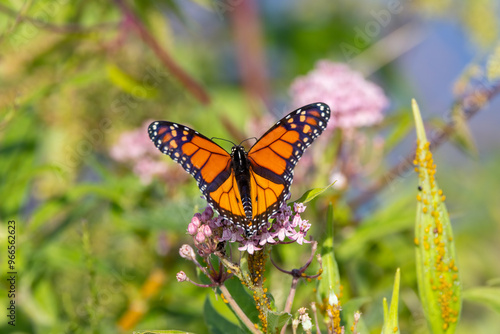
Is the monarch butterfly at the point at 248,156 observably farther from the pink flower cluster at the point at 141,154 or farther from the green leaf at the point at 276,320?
the pink flower cluster at the point at 141,154

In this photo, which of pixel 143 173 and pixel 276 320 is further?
pixel 143 173

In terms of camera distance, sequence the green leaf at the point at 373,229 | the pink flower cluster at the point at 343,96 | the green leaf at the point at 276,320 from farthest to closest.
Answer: the pink flower cluster at the point at 343,96, the green leaf at the point at 373,229, the green leaf at the point at 276,320

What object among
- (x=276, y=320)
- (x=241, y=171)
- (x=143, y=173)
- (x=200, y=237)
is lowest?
(x=276, y=320)

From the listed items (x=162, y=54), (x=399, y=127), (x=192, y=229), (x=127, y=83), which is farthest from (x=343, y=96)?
(x=192, y=229)

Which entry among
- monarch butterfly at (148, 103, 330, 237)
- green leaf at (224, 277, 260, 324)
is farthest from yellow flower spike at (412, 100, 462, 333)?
green leaf at (224, 277, 260, 324)

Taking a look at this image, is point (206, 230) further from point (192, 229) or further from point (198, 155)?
point (198, 155)

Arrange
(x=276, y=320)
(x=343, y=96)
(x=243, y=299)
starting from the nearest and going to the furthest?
Result: (x=276, y=320) < (x=243, y=299) < (x=343, y=96)

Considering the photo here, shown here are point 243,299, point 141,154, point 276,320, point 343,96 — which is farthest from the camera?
point 141,154

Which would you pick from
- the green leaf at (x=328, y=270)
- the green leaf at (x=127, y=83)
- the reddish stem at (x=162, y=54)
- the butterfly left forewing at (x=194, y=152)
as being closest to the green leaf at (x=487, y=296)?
the green leaf at (x=328, y=270)

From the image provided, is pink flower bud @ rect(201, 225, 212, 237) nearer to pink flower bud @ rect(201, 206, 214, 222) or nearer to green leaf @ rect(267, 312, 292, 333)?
pink flower bud @ rect(201, 206, 214, 222)
